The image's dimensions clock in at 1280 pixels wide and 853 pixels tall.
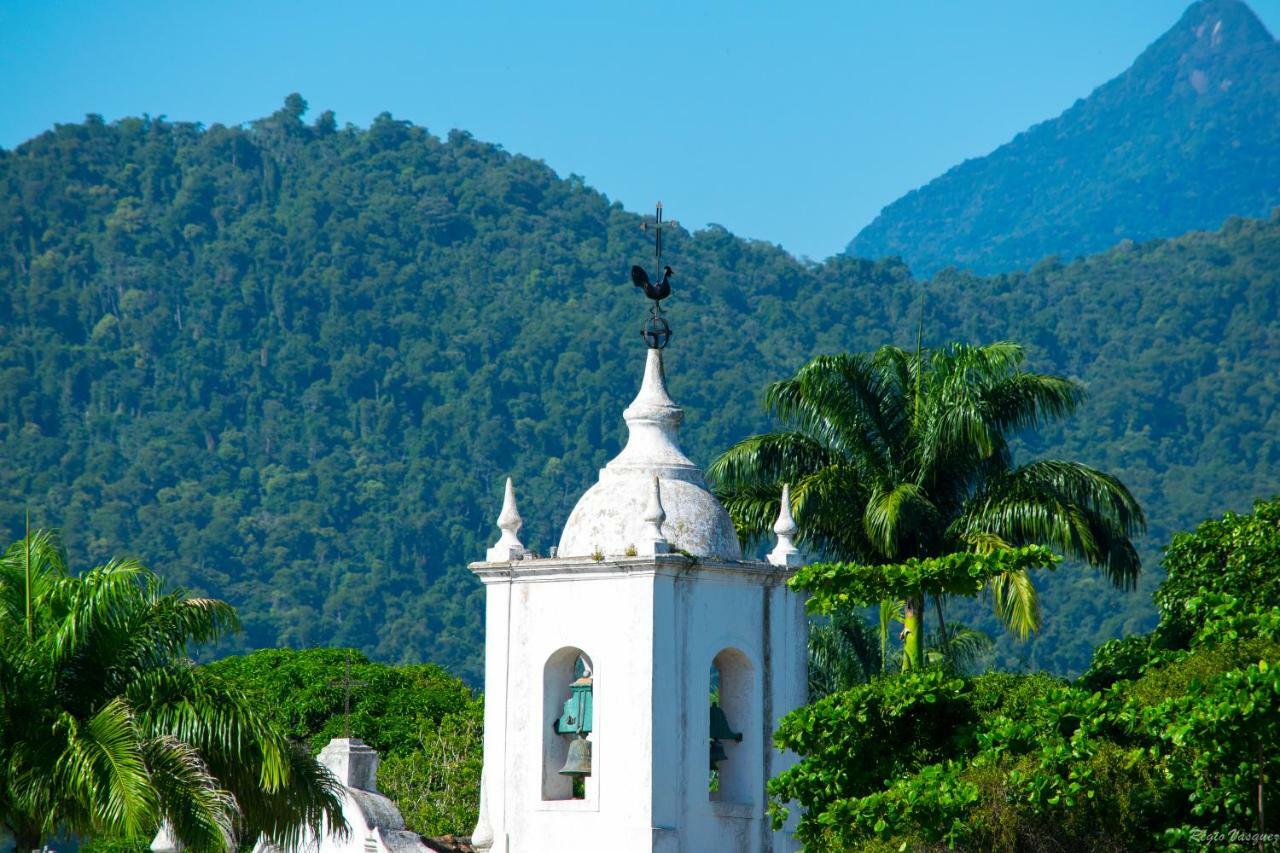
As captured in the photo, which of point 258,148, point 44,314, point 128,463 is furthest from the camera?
point 258,148

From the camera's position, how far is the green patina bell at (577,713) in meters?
19.4

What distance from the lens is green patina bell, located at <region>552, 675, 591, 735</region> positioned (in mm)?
19359

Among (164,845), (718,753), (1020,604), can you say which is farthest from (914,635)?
(164,845)

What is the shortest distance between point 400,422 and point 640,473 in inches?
4862

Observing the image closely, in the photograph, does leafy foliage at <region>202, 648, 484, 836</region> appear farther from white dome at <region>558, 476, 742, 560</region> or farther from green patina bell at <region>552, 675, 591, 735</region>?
white dome at <region>558, 476, 742, 560</region>

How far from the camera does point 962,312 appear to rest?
5915 inches

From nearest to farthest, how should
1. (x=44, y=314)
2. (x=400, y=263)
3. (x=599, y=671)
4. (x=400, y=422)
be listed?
(x=599, y=671) < (x=400, y=422) < (x=44, y=314) < (x=400, y=263)

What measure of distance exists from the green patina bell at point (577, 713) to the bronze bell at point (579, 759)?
3.9 inches

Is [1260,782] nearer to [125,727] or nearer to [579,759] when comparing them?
[579,759]

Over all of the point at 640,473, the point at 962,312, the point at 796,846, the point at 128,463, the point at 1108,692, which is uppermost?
the point at 962,312

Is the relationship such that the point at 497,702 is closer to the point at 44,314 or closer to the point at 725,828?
the point at 725,828

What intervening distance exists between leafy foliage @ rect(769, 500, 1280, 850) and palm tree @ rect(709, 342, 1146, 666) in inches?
251

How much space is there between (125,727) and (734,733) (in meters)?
5.37

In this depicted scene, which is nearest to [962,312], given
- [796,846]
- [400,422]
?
[400,422]
